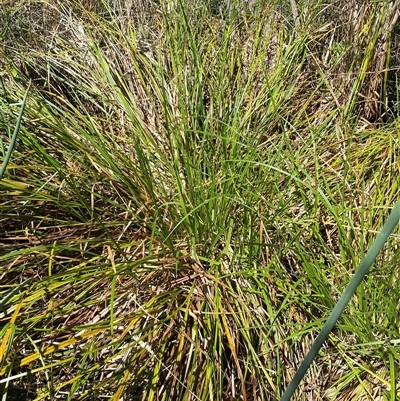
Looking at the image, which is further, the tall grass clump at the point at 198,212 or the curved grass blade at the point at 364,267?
the tall grass clump at the point at 198,212

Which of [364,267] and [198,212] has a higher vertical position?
[364,267]

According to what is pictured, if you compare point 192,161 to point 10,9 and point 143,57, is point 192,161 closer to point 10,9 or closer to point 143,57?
point 143,57

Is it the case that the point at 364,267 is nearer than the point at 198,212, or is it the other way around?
the point at 364,267

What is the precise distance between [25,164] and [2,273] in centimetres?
37

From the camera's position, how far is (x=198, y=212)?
1.43 metres

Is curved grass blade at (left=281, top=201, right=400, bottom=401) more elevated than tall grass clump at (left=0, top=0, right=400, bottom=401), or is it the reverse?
curved grass blade at (left=281, top=201, right=400, bottom=401)

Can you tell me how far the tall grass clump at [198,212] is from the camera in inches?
47.2

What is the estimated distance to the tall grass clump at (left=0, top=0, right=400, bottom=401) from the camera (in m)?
1.20

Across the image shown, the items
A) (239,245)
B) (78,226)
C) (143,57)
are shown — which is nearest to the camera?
(239,245)

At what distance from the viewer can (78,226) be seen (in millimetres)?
1487

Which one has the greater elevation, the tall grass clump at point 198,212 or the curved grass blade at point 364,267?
the curved grass blade at point 364,267

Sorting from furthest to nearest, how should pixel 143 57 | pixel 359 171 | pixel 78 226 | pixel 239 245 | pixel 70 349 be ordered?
1. pixel 143 57
2. pixel 359 171
3. pixel 78 226
4. pixel 239 245
5. pixel 70 349

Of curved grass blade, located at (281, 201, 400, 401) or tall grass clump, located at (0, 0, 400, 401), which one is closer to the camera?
curved grass blade, located at (281, 201, 400, 401)

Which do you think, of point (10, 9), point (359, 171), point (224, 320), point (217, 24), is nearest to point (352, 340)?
point (224, 320)
